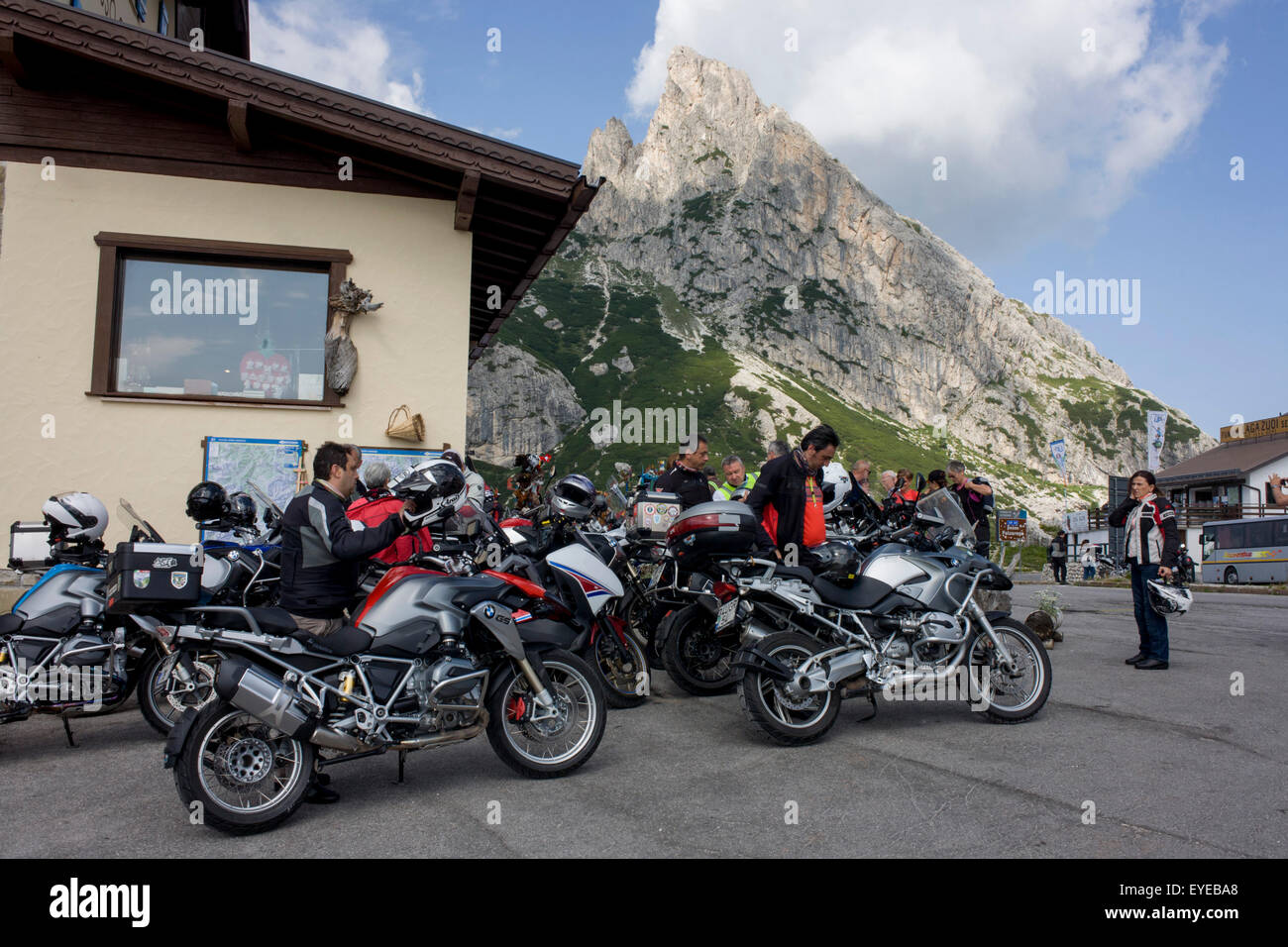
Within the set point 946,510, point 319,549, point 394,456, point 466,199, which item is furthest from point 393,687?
point 466,199

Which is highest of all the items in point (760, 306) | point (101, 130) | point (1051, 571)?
point (760, 306)

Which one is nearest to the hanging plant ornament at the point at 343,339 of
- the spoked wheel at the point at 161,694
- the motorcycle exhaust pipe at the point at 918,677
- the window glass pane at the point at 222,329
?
the window glass pane at the point at 222,329

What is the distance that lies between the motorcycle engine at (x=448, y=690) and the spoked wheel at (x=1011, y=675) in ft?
11.0

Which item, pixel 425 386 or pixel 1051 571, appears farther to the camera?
pixel 1051 571

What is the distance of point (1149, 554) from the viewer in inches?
351

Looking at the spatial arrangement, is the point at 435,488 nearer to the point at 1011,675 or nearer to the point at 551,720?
the point at 551,720

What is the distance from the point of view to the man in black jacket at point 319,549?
16.0 feet

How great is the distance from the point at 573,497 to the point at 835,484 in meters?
3.32

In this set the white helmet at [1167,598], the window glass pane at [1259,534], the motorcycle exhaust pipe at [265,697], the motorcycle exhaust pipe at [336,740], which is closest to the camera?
the motorcycle exhaust pipe at [265,697]

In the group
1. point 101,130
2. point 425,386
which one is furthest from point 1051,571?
point 101,130

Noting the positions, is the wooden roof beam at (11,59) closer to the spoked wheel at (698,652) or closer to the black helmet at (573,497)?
the black helmet at (573,497)
